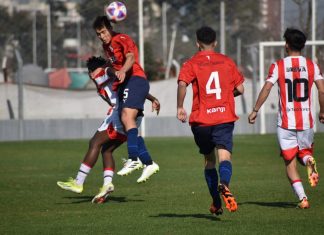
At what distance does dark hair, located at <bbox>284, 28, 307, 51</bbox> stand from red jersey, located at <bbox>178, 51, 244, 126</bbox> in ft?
4.20

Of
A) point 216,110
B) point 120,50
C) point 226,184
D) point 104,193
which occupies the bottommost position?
point 104,193

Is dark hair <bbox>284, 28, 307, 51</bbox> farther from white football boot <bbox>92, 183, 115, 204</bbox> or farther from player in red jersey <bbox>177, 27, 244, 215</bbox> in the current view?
white football boot <bbox>92, 183, 115, 204</bbox>

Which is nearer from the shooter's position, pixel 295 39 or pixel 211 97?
pixel 211 97

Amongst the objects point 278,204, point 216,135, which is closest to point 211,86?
point 216,135

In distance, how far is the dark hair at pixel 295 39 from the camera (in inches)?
469

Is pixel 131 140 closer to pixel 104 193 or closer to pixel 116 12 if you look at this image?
pixel 104 193

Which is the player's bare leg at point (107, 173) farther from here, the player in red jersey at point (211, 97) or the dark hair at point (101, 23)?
the player in red jersey at point (211, 97)

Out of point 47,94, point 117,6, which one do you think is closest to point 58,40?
point 47,94

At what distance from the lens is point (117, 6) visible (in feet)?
45.3

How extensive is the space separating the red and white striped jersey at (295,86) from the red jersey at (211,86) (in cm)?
121

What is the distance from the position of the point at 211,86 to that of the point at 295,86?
4.97 feet

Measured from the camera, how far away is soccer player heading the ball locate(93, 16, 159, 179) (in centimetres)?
1321

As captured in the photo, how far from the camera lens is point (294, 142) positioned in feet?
40.0

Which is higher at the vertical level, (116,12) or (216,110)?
(116,12)
